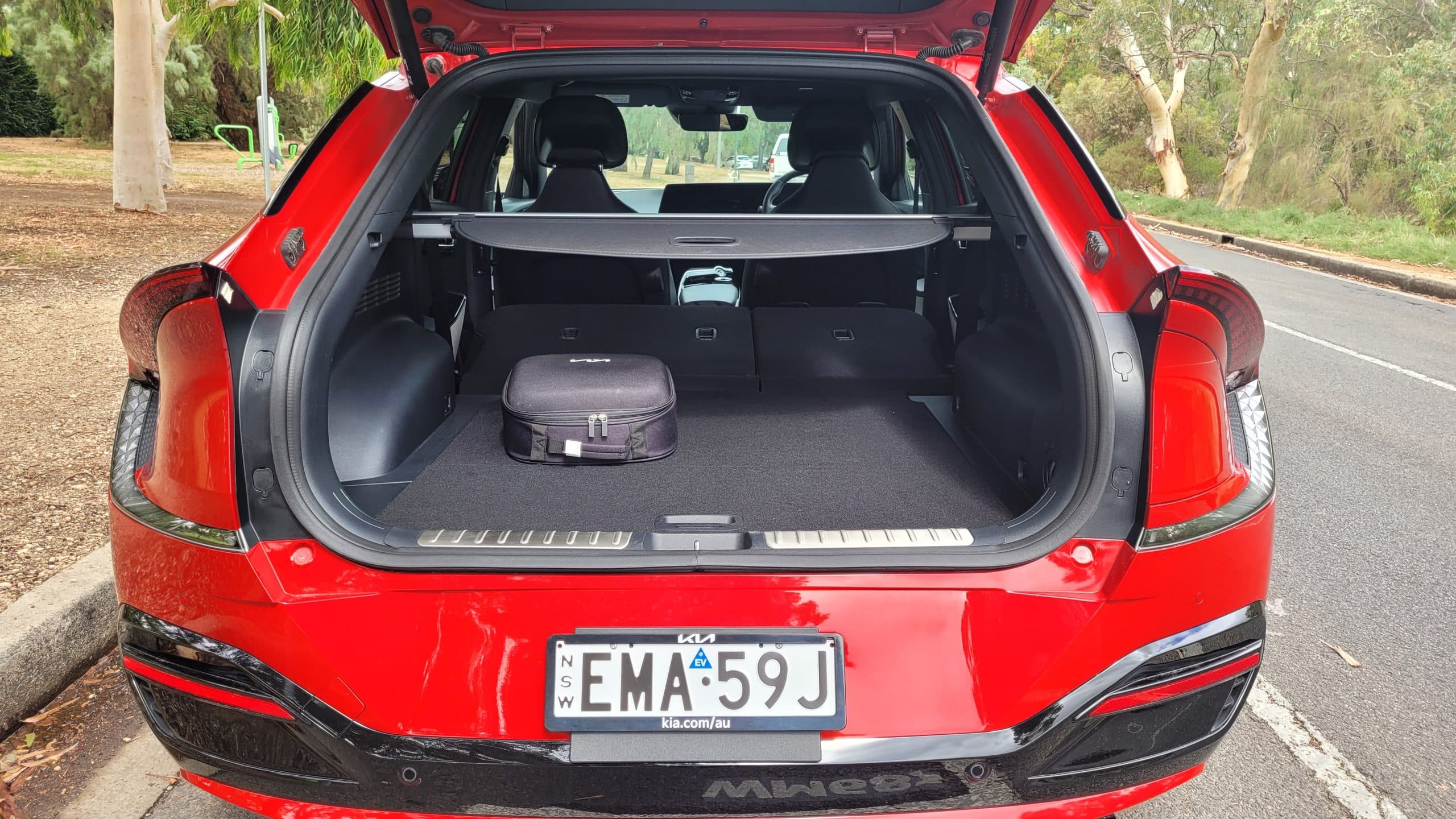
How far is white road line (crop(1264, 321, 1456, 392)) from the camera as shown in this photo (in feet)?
20.8

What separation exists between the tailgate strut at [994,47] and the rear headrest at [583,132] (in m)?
1.54

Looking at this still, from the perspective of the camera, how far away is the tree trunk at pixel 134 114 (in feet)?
40.1

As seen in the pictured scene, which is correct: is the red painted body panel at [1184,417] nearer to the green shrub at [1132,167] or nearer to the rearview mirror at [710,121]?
the rearview mirror at [710,121]

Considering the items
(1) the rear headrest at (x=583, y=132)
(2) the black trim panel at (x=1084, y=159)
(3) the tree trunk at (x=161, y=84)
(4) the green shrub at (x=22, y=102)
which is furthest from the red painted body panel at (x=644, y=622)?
(4) the green shrub at (x=22, y=102)

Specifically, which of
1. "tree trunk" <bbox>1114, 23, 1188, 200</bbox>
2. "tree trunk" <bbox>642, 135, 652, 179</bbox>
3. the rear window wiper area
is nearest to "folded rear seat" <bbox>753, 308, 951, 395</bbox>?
"tree trunk" <bbox>642, 135, 652, 179</bbox>

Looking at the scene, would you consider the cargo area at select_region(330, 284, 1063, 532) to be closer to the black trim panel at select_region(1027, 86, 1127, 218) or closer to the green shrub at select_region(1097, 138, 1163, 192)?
the black trim panel at select_region(1027, 86, 1127, 218)

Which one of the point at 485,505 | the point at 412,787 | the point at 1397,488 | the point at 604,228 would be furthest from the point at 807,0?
the point at 1397,488

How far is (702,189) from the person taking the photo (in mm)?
3691

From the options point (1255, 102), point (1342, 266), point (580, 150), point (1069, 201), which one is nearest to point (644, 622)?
point (1069, 201)

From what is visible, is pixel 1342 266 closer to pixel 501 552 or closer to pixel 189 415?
pixel 501 552

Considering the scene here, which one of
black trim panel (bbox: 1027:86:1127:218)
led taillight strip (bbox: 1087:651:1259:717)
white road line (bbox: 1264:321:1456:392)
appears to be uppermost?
black trim panel (bbox: 1027:86:1127:218)

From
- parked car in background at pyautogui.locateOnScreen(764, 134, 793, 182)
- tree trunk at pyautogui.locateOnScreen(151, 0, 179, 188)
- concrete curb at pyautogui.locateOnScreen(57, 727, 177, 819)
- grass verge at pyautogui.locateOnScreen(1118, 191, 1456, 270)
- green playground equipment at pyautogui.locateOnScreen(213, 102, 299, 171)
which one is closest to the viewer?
concrete curb at pyautogui.locateOnScreen(57, 727, 177, 819)

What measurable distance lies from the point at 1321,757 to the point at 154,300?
257 centimetres

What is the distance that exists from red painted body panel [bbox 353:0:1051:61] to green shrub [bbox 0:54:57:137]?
110 ft
